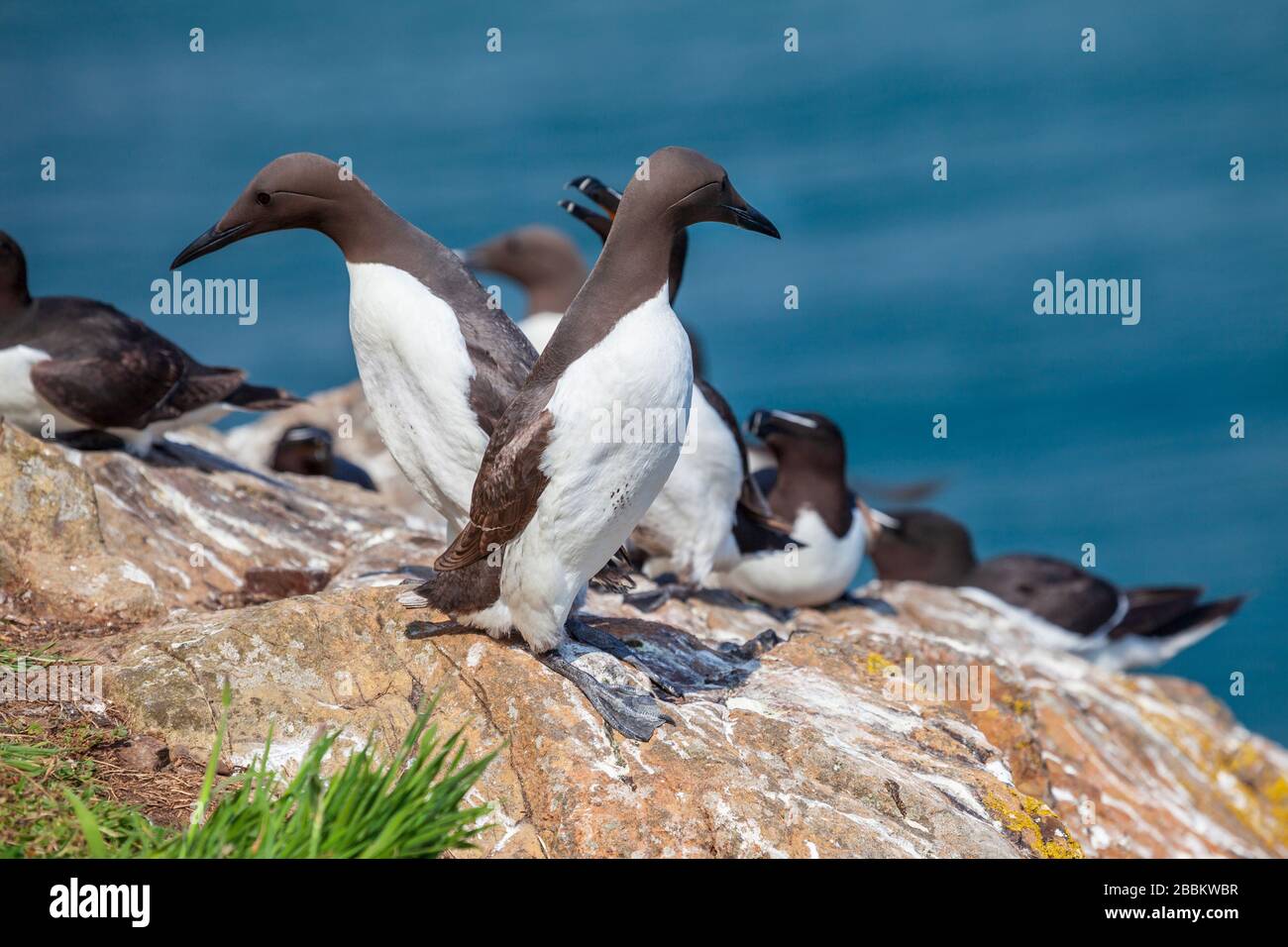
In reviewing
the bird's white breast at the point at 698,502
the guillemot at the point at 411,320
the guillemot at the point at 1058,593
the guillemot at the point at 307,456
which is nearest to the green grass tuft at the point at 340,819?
the guillemot at the point at 411,320

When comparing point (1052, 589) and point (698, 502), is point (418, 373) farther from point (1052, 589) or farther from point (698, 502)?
point (1052, 589)

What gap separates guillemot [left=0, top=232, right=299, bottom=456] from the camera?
26.8ft

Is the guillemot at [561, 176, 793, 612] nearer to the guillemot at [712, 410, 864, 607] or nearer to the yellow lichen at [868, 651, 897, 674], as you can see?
the guillemot at [712, 410, 864, 607]

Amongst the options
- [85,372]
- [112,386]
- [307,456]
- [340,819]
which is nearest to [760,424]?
[307,456]

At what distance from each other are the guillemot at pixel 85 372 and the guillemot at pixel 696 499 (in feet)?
8.80

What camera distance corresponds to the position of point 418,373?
6184mm

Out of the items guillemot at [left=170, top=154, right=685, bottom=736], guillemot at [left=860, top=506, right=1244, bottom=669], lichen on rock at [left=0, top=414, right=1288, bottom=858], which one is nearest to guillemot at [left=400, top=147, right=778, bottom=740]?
lichen on rock at [left=0, top=414, right=1288, bottom=858]

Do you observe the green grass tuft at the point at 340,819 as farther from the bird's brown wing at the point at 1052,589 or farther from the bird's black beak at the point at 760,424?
the bird's brown wing at the point at 1052,589

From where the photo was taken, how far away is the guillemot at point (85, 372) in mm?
8164

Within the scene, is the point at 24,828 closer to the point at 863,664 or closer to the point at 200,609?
the point at 200,609

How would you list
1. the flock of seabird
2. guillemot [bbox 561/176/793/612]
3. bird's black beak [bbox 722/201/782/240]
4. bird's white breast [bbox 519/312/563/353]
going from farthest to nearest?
bird's white breast [bbox 519/312/563/353]
guillemot [bbox 561/176/793/612]
bird's black beak [bbox 722/201/782/240]
the flock of seabird

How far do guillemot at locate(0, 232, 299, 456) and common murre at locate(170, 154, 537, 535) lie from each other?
2122 millimetres

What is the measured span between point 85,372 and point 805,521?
4.98 metres
